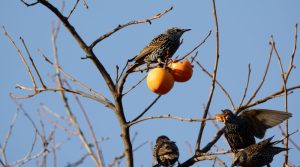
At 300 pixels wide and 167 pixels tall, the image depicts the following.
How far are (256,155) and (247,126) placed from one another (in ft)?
1.45

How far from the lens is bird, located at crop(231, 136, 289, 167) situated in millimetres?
→ 4551

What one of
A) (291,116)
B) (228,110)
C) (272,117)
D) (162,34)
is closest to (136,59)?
(162,34)

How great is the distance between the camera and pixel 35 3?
11.3 ft

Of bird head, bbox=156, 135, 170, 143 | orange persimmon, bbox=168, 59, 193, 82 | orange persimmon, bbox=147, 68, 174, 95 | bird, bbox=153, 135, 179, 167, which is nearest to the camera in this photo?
orange persimmon, bbox=147, 68, 174, 95

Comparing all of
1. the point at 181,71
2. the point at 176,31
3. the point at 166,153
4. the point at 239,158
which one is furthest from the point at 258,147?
the point at 176,31

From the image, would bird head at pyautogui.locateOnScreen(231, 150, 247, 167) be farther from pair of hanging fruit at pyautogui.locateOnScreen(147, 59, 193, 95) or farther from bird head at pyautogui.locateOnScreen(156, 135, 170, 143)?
bird head at pyautogui.locateOnScreen(156, 135, 170, 143)

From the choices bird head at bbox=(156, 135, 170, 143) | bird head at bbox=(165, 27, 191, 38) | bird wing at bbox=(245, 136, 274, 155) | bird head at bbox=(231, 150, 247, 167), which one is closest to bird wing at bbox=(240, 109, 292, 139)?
bird wing at bbox=(245, 136, 274, 155)

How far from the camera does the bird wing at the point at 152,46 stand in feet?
18.9

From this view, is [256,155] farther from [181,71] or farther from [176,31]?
[176,31]

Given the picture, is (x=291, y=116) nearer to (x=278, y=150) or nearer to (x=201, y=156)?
(x=278, y=150)

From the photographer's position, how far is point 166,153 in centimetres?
533

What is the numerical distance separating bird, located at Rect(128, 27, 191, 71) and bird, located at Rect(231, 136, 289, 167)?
1574 mm

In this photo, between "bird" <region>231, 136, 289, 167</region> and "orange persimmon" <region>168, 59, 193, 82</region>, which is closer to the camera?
"orange persimmon" <region>168, 59, 193, 82</region>

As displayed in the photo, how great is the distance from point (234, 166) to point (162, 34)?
2.50 m
